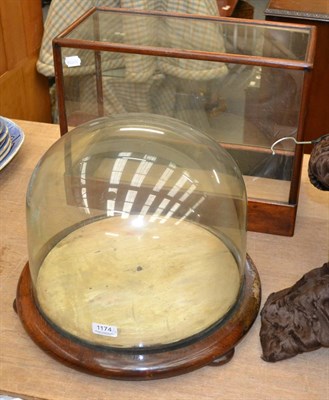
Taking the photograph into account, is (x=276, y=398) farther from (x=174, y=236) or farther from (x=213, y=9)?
(x=213, y=9)

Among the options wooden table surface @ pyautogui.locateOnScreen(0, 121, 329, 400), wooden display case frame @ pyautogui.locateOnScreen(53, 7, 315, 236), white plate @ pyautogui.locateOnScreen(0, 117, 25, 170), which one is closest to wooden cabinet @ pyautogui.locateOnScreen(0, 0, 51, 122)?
white plate @ pyautogui.locateOnScreen(0, 117, 25, 170)

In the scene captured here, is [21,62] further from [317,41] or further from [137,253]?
[137,253]

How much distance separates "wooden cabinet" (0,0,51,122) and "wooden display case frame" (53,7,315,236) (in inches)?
31.4

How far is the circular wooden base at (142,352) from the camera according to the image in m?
0.73

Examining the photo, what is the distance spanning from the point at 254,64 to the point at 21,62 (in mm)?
1214

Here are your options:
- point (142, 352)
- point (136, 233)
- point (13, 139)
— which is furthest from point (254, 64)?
point (13, 139)

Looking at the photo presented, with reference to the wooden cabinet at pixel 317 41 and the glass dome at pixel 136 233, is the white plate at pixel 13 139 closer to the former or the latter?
the glass dome at pixel 136 233

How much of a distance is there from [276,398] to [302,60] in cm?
49

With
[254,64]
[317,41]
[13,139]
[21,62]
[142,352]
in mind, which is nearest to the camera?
[142,352]

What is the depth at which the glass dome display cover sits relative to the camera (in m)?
0.75

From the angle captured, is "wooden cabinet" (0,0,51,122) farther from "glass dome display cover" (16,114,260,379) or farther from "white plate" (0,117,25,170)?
"glass dome display cover" (16,114,260,379)

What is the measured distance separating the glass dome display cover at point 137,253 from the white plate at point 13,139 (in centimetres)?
31

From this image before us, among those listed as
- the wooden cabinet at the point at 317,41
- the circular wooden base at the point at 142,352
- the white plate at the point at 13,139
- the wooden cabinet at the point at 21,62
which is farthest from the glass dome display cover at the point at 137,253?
the wooden cabinet at the point at 317,41

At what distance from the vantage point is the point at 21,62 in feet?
6.25
